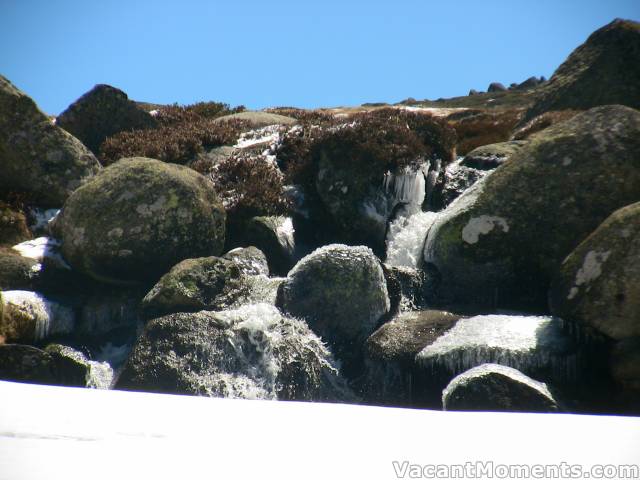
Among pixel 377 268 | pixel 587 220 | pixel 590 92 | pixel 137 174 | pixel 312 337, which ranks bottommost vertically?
pixel 312 337

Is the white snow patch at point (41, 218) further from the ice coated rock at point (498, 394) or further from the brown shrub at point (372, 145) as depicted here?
the ice coated rock at point (498, 394)

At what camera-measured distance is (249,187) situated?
42.8 feet

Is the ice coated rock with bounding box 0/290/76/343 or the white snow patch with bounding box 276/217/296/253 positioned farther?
the white snow patch with bounding box 276/217/296/253

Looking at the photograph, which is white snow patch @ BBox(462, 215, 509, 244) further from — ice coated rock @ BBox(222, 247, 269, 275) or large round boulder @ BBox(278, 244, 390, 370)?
ice coated rock @ BBox(222, 247, 269, 275)

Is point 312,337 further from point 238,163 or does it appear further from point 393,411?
point 238,163

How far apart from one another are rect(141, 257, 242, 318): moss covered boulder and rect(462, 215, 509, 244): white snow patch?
3580 millimetres

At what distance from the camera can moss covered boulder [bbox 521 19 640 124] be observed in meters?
14.9

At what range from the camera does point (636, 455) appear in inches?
148

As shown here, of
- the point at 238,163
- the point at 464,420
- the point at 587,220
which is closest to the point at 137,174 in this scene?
the point at 238,163

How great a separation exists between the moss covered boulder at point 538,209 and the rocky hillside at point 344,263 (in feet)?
0.08

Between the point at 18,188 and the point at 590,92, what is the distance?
1326cm

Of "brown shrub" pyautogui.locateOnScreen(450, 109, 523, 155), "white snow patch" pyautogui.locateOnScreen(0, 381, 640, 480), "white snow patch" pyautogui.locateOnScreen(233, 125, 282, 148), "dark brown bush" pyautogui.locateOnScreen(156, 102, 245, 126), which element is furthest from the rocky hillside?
"dark brown bush" pyautogui.locateOnScreen(156, 102, 245, 126)

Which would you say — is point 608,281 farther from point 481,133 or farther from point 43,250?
point 481,133

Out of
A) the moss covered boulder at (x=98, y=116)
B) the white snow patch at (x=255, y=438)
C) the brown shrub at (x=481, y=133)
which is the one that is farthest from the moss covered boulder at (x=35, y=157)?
the white snow patch at (x=255, y=438)
